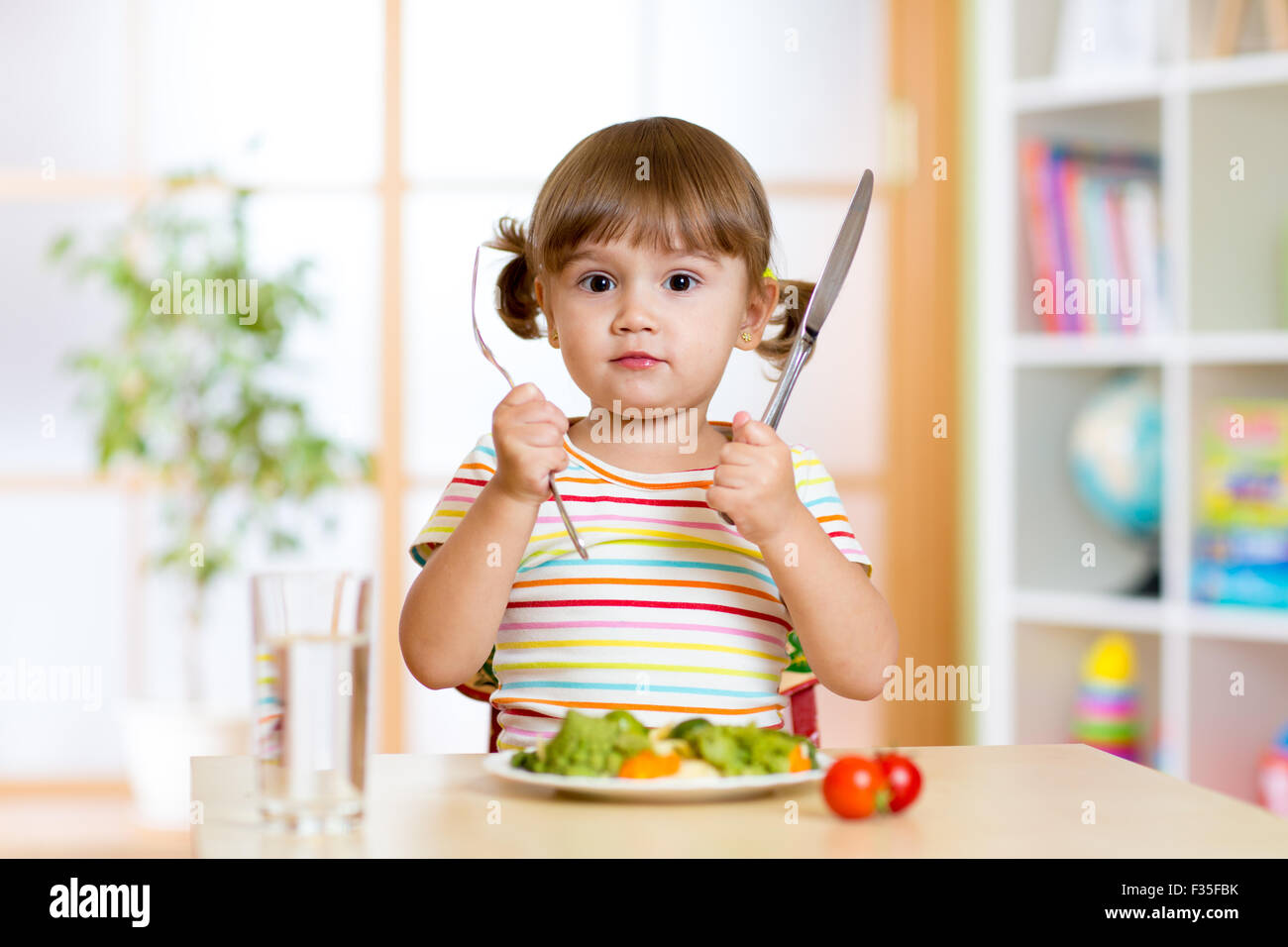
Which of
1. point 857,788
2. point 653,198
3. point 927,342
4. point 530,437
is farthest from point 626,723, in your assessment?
point 927,342

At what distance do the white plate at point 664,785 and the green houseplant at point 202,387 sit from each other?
2108 mm

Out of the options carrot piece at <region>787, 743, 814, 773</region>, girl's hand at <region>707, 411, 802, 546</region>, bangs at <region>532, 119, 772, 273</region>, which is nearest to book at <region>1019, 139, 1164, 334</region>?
bangs at <region>532, 119, 772, 273</region>

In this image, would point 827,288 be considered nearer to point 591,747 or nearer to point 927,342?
point 591,747

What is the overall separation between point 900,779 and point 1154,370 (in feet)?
6.55

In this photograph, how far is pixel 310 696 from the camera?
0.68 m

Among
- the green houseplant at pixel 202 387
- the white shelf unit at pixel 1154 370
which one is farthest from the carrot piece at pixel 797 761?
the green houseplant at pixel 202 387

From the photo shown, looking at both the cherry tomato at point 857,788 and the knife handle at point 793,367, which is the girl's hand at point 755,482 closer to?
the knife handle at point 793,367

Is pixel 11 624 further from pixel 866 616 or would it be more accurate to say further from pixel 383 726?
pixel 866 616

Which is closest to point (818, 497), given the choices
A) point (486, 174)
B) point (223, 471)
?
point (223, 471)

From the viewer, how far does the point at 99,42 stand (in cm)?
320

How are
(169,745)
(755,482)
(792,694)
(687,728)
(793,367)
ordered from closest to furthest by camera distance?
(687,728), (755,482), (793,367), (792,694), (169,745)

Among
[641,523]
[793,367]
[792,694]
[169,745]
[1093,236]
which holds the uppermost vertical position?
[1093,236]

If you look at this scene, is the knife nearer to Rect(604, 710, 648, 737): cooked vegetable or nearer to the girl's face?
the girl's face

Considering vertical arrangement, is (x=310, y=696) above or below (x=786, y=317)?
below
